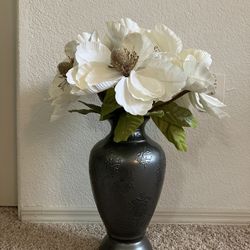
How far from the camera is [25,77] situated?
3.28 ft

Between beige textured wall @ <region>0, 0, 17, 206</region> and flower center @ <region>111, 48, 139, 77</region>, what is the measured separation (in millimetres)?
447

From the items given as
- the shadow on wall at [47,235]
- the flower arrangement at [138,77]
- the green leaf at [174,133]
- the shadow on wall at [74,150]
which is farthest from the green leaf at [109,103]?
the shadow on wall at [47,235]

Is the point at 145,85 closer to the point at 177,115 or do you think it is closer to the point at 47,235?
the point at 177,115

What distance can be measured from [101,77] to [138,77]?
70mm

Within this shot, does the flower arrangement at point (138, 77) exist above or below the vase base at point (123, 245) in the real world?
above

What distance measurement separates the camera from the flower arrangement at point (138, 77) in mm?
726

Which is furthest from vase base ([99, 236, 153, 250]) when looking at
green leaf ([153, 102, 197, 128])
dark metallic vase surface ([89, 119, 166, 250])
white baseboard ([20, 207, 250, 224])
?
green leaf ([153, 102, 197, 128])

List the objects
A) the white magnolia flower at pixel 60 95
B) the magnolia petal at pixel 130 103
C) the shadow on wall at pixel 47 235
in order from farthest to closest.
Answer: the shadow on wall at pixel 47 235, the white magnolia flower at pixel 60 95, the magnolia petal at pixel 130 103

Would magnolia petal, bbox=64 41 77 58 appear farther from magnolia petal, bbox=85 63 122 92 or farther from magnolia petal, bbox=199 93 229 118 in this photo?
magnolia petal, bbox=199 93 229 118

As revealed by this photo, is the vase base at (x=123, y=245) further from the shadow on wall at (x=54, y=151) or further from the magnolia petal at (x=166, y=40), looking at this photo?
the magnolia petal at (x=166, y=40)

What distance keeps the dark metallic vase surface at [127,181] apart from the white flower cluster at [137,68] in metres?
0.13

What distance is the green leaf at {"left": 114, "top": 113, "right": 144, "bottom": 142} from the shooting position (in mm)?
758

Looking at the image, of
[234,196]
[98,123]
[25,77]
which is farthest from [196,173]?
[25,77]

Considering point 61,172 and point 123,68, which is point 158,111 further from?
point 61,172
